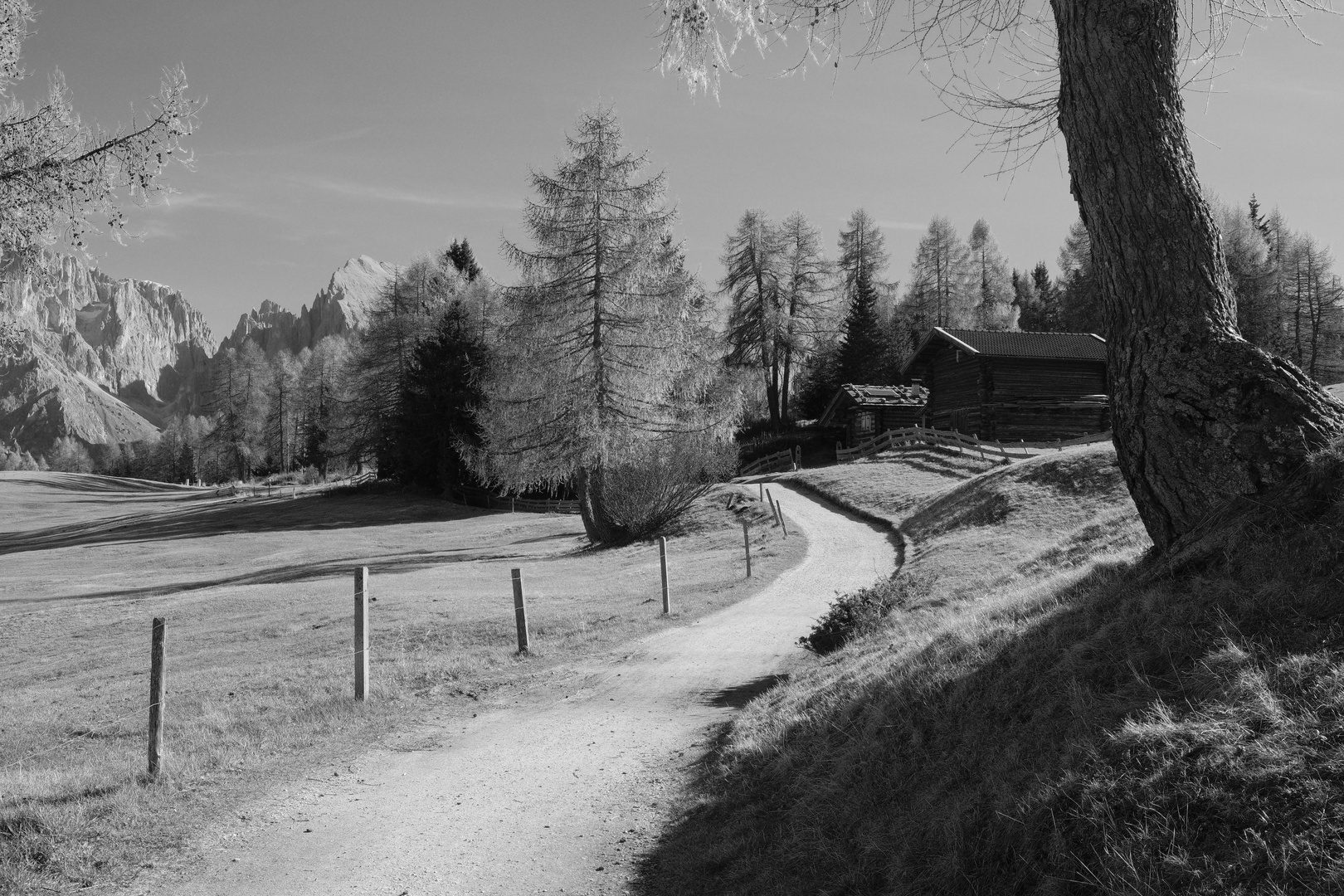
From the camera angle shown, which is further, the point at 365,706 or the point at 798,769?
the point at 365,706

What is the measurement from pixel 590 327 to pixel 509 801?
2201cm

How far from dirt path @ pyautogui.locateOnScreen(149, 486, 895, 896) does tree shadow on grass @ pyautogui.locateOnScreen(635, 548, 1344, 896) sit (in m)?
0.64

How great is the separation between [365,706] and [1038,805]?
25.9 ft

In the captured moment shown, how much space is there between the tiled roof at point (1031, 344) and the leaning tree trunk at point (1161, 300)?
130ft

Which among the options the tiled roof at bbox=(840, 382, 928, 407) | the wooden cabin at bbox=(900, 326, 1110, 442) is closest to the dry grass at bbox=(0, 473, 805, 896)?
the wooden cabin at bbox=(900, 326, 1110, 442)

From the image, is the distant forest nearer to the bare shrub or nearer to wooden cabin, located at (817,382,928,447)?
the bare shrub

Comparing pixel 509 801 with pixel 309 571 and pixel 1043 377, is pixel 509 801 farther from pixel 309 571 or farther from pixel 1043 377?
pixel 1043 377

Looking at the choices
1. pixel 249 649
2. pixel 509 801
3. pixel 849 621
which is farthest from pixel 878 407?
pixel 509 801

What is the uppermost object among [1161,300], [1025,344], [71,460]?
[1025,344]

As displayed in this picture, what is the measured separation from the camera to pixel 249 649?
45.0 feet

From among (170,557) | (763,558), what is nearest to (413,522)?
(170,557)

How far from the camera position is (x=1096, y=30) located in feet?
19.3

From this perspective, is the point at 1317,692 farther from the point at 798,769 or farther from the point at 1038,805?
the point at 798,769

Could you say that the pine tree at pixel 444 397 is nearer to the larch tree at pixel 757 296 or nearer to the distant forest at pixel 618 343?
the distant forest at pixel 618 343
